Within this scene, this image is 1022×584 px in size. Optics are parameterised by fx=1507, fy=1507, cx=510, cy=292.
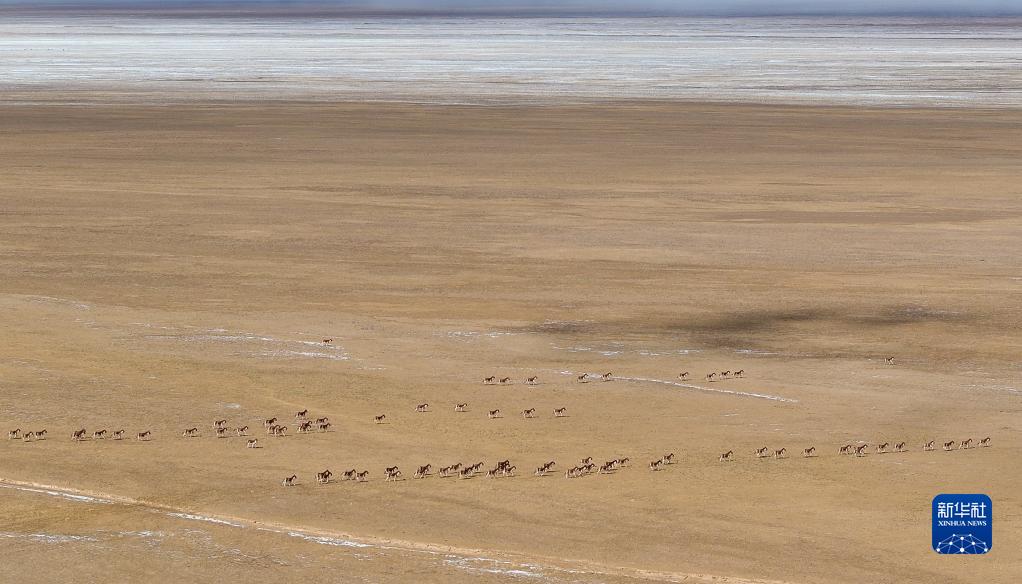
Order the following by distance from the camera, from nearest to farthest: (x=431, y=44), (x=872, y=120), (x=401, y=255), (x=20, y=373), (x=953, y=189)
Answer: (x=20, y=373), (x=401, y=255), (x=953, y=189), (x=872, y=120), (x=431, y=44)

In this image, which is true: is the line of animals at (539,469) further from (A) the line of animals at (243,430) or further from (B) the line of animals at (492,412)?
(B) the line of animals at (492,412)

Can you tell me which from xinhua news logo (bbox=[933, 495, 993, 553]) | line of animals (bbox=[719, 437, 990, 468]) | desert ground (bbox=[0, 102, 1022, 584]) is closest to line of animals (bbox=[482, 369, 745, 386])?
desert ground (bbox=[0, 102, 1022, 584])

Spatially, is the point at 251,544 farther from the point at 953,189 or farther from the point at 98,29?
the point at 98,29

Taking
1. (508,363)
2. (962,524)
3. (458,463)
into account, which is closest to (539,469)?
(458,463)

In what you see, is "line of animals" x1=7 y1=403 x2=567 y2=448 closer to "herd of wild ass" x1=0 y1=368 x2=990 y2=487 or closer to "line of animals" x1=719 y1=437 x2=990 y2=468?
"herd of wild ass" x1=0 y1=368 x2=990 y2=487

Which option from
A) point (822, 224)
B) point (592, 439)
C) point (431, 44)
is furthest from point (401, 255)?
point (431, 44)

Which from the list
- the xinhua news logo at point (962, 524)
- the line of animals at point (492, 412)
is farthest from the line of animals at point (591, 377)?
the xinhua news logo at point (962, 524)

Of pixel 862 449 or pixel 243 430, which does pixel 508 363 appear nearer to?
pixel 243 430
